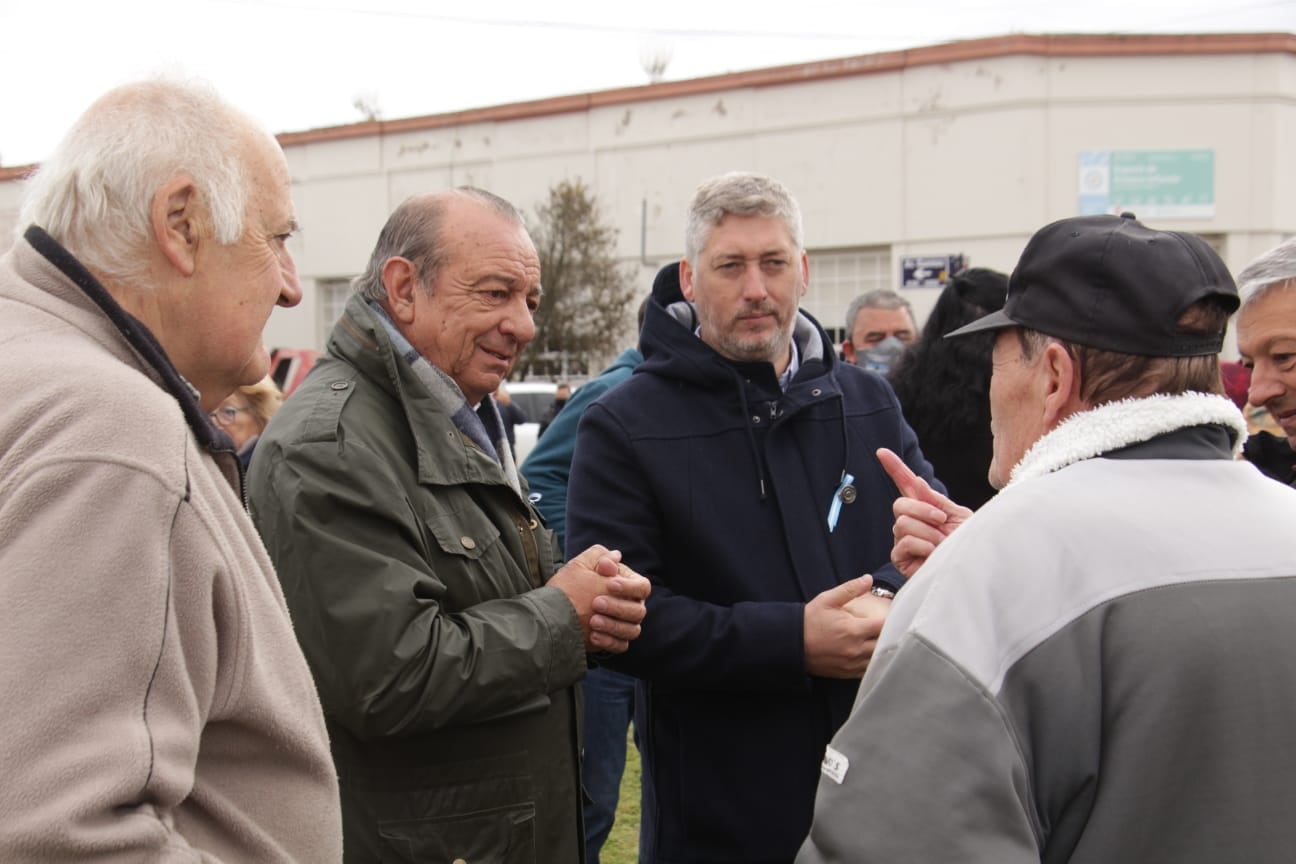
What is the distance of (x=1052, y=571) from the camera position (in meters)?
1.53

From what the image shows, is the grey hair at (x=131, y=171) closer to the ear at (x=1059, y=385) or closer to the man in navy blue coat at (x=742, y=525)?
the ear at (x=1059, y=385)

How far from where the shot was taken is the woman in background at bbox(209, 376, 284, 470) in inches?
210

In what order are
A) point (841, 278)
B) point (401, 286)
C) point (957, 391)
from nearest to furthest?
point (401, 286) → point (957, 391) → point (841, 278)

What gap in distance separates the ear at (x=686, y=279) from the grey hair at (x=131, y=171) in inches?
66.5

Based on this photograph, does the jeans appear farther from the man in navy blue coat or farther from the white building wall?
the white building wall

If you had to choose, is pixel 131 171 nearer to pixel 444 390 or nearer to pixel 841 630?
pixel 444 390

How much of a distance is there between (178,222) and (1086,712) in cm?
140

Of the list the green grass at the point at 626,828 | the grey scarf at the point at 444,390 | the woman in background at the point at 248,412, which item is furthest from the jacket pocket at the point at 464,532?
the woman in background at the point at 248,412

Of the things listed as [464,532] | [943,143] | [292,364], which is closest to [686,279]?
[464,532]

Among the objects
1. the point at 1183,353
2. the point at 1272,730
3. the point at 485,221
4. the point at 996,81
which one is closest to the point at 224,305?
the point at 485,221

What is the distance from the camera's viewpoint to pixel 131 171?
161cm

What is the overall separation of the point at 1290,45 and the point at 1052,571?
23.3m

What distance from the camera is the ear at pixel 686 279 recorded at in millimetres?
3268

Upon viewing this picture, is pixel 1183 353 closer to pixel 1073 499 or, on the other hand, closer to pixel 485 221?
pixel 1073 499
